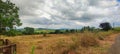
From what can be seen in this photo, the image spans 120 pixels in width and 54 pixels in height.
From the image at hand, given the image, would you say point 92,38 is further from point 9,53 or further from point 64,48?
point 9,53

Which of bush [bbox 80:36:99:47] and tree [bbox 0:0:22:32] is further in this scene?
tree [bbox 0:0:22:32]

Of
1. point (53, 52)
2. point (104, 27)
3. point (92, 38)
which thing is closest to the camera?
point (53, 52)

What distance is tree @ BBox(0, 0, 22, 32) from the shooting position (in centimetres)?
2431

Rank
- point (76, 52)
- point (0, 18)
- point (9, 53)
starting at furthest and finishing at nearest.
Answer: point (0, 18) < point (76, 52) < point (9, 53)

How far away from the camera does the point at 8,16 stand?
25641 millimetres

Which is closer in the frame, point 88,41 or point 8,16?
point 88,41

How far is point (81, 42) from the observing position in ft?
51.0

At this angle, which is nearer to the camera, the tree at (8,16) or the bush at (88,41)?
the bush at (88,41)

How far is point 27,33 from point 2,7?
3136 centimetres

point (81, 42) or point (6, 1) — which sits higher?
point (6, 1)

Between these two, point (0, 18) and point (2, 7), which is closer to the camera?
point (0, 18)

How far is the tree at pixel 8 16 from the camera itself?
2431 centimetres

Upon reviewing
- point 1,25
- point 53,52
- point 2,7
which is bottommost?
point 53,52

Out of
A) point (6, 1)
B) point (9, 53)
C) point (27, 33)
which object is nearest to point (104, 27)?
point (27, 33)
